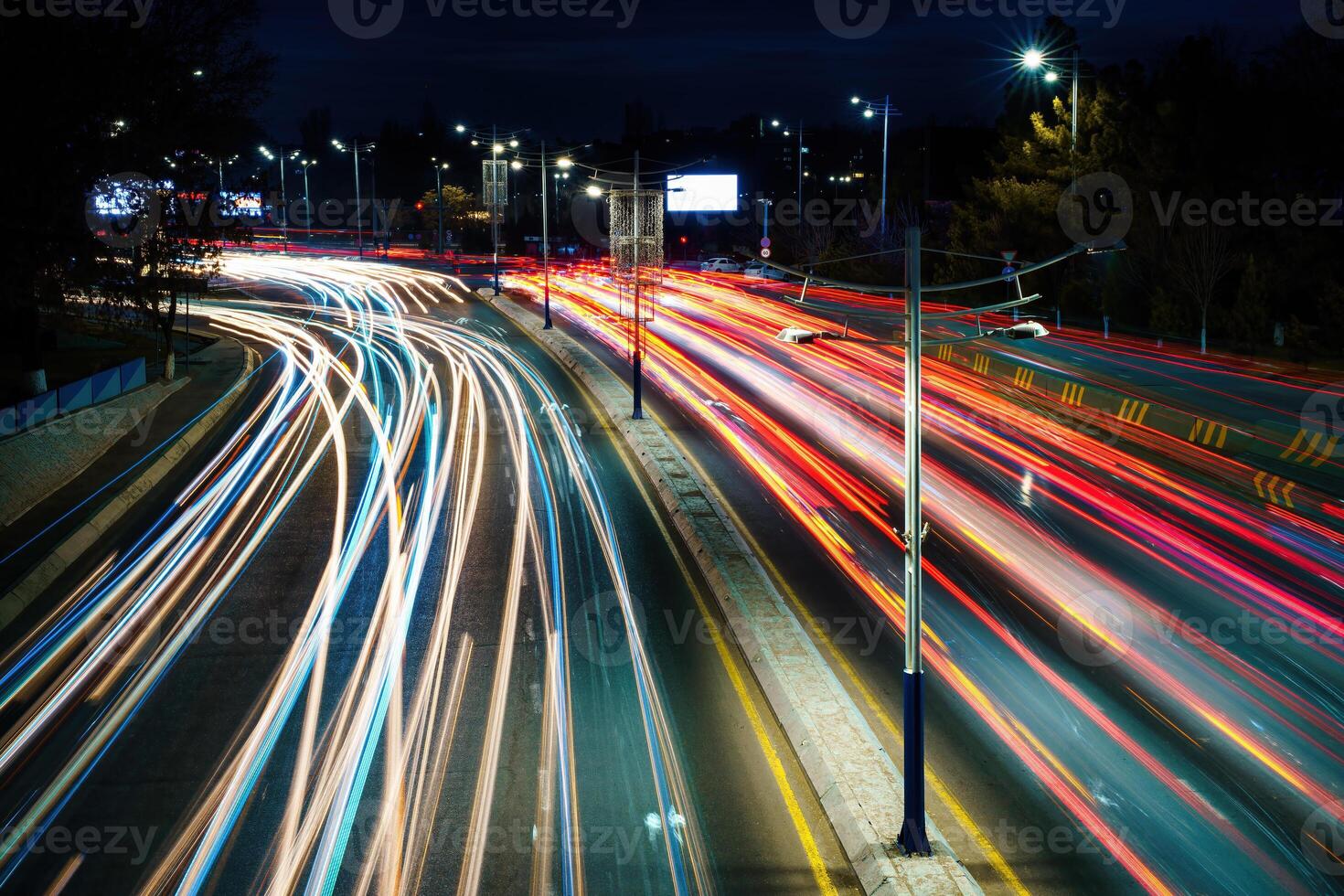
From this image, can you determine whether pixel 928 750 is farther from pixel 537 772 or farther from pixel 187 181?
pixel 187 181

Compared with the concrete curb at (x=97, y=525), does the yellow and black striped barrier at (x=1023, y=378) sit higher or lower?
higher

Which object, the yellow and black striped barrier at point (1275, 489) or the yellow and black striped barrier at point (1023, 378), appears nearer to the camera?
the yellow and black striped barrier at point (1275, 489)

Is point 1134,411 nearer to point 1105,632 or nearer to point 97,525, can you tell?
point 1105,632

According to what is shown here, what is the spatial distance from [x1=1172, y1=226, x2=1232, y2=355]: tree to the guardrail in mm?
28565

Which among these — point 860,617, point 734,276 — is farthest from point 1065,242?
point 860,617

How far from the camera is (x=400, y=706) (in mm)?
11250

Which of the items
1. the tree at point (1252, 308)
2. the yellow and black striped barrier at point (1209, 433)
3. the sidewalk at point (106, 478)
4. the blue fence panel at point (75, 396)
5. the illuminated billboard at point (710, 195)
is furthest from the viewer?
the illuminated billboard at point (710, 195)

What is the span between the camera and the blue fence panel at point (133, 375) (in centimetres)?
2528

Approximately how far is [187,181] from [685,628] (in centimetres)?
2261

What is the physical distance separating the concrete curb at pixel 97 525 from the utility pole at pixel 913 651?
1115cm

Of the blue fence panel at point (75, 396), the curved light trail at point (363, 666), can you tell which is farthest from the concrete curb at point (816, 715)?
the blue fence panel at point (75, 396)

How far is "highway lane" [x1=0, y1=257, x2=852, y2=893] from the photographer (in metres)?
8.62

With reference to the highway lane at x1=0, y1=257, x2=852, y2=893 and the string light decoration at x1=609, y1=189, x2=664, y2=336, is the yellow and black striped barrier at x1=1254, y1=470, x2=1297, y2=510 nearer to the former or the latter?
the highway lane at x1=0, y1=257, x2=852, y2=893

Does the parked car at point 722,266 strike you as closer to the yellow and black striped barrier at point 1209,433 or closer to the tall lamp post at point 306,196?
the tall lamp post at point 306,196
